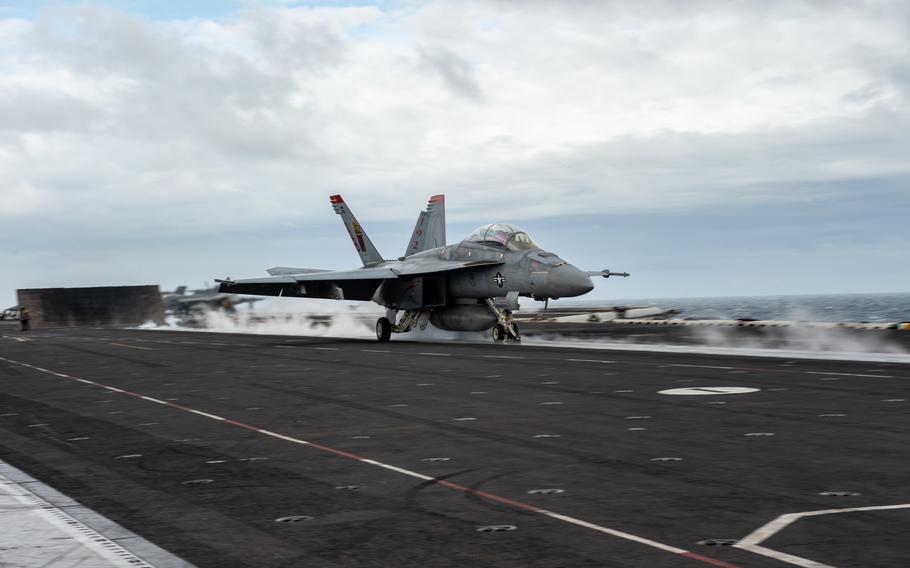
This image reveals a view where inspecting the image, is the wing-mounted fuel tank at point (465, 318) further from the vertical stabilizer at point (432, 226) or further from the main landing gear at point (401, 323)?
the vertical stabilizer at point (432, 226)

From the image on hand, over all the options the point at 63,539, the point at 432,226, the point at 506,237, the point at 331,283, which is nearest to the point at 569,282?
the point at 506,237

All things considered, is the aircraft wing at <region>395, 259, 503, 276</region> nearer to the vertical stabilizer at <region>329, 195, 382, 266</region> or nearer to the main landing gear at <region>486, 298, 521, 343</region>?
the main landing gear at <region>486, 298, 521, 343</region>

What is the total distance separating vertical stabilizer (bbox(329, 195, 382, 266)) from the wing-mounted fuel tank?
788 centimetres

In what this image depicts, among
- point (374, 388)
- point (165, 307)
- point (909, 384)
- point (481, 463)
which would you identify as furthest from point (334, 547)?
point (165, 307)

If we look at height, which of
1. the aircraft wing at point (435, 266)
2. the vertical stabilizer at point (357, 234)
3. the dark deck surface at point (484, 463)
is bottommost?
the dark deck surface at point (484, 463)

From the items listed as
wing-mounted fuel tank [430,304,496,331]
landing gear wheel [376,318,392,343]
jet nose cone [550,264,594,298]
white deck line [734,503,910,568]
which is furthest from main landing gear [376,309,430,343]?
white deck line [734,503,910,568]

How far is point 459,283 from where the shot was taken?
3569 centimetres

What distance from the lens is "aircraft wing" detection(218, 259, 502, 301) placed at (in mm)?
37062

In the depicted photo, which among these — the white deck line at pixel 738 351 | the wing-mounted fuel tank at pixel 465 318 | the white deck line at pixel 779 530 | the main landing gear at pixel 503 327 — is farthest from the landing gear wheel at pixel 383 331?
the white deck line at pixel 779 530

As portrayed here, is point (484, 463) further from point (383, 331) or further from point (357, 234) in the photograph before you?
point (357, 234)

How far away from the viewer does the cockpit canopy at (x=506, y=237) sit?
110ft

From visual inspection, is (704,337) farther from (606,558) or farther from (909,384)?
(606,558)

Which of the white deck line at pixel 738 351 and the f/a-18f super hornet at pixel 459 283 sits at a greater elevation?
the f/a-18f super hornet at pixel 459 283

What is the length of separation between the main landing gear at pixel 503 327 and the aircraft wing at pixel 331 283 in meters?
2.47
